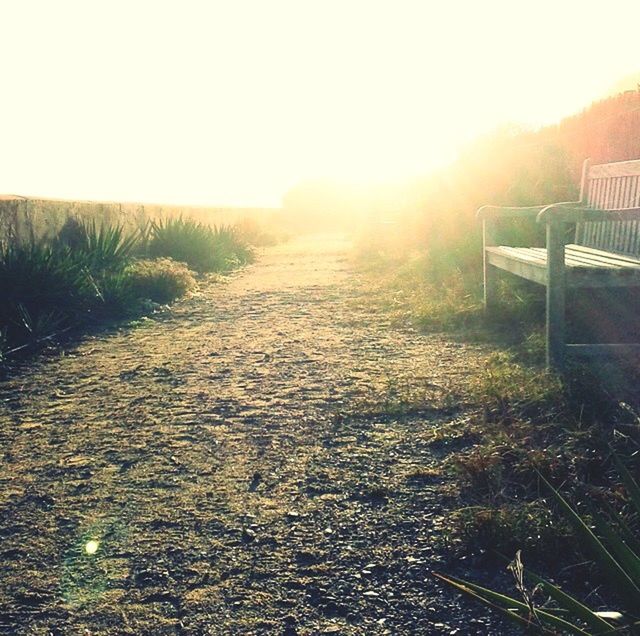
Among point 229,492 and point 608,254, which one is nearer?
point 229,492

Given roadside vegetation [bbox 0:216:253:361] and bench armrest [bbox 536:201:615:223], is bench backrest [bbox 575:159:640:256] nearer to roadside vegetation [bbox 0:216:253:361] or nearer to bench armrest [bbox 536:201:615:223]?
bench armrest [bbox 536:201:615:223]

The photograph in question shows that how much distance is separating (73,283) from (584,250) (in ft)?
13.8

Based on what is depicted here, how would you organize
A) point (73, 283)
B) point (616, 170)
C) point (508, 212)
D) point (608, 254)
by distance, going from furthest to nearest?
point (73, 283) < point (508, 212) < point (616, 170) < point (608, 254)

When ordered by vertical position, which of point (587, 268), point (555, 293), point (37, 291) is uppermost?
point (587, 268)

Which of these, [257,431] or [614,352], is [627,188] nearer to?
[614,352]

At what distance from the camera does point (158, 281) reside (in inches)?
297

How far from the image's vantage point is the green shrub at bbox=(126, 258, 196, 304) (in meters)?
7.38

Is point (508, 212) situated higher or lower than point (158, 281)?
higher

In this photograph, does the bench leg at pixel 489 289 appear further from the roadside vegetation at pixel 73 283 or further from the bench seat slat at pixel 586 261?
the roadside vegetation at pixel 73 283

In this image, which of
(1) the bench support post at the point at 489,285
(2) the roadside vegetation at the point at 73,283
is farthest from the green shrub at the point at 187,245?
(1) the bench support post at the point at 489,285

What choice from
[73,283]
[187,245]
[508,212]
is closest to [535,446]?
[508,212]

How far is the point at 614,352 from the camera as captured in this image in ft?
11.3

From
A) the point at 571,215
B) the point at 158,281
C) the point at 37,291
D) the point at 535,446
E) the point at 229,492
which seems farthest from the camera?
the point at 158,281

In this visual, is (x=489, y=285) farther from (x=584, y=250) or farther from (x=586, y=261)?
(x=586, y=261)
